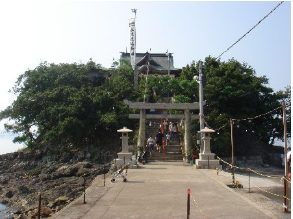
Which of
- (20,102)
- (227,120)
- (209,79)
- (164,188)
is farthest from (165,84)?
(164,188)

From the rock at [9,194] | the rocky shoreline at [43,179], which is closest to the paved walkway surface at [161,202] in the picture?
the rocky shoreline at [43,179]

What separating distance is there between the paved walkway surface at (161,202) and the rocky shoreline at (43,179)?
2.99 m

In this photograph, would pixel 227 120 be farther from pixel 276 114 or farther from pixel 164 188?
pixel 164 188

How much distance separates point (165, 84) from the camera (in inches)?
1220

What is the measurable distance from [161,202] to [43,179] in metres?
16.7

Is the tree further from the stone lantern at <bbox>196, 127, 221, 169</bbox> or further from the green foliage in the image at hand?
the stone lantern at <bbox>196, 127, 221, 169</bbox>

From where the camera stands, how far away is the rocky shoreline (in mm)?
15688

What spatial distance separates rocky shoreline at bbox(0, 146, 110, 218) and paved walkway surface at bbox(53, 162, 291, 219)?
2987 millimetres

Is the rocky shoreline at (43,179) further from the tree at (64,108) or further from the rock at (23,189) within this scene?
the tree at (64,108)

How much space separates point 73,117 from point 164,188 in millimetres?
17253

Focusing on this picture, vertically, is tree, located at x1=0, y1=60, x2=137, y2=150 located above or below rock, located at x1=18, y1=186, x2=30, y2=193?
above

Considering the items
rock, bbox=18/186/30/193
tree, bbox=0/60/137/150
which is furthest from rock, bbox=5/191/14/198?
tree, bbox=0/60/137/150

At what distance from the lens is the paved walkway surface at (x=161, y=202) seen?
7.61 m

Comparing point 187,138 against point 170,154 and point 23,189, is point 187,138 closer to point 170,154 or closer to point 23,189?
point 170,154
